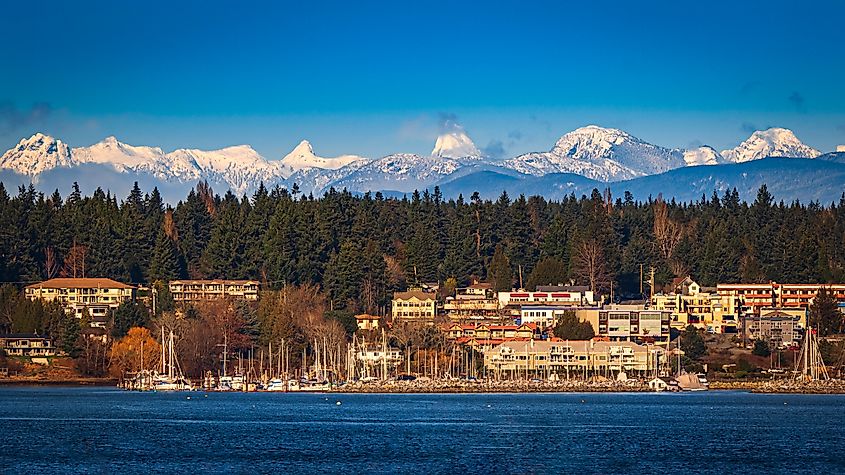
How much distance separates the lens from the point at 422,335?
123375 millimetres

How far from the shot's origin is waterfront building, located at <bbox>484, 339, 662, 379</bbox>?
121375 millimetres

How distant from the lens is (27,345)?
12519cm

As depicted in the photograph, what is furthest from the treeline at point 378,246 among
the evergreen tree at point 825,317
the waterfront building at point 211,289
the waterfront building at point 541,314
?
the evergreen tree at point 825,317

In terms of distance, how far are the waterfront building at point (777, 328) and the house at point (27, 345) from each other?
61755mm

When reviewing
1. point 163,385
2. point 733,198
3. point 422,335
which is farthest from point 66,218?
point 733,198

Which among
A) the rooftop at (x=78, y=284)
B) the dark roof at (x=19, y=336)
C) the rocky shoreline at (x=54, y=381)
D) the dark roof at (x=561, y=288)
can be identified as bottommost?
the rocky shoreline at (x=54, y=381)

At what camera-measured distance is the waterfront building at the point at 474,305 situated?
135500mm

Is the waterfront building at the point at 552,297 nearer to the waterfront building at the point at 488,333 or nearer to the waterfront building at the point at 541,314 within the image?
the waterfront building at the point at 541,314

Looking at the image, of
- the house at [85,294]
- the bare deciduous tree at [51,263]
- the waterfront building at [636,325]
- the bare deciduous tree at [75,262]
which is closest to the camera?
the waterfront building at [636,325]

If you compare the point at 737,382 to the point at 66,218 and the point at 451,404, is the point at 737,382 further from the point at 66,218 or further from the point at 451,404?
the point at 66,218

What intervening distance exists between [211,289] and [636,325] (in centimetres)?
4038

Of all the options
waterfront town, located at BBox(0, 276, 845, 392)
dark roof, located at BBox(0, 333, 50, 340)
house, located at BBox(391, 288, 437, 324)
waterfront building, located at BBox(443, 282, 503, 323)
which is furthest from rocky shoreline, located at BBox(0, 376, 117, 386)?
waterfront building, located at BBox(443, 282, 503, 323)

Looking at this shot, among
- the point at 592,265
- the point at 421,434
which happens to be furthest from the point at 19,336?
the point at 421,434

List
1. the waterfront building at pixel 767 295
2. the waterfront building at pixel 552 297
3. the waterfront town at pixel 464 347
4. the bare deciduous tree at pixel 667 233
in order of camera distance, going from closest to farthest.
Answer: 1. the waterfront town at pixel 464 347
2. the waterfront building at pixel 767 295
3. the waterfront building at pixel 552 297
4. the bare deciduous tree at pixel 667 233
